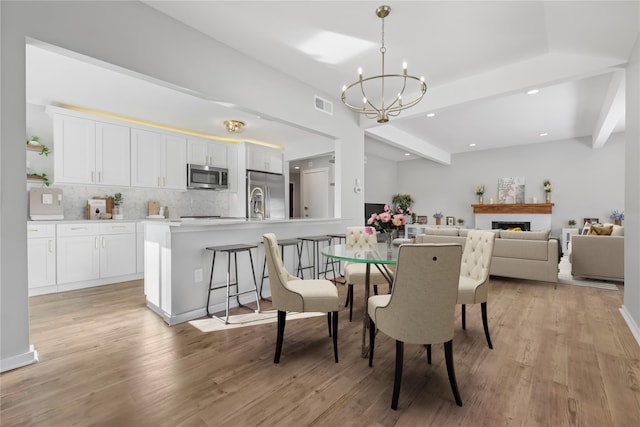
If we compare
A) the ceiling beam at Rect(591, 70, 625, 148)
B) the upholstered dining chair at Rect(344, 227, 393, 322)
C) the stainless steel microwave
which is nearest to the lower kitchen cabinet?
the stainless steel microwave

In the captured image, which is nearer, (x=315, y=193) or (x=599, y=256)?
(x=599, y=256)

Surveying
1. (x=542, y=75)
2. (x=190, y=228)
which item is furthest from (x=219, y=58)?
(x=542, y=75)

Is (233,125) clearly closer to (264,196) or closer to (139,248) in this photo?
(264,196)

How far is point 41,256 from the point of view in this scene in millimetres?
3910

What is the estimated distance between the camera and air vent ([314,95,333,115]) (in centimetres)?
A: 426

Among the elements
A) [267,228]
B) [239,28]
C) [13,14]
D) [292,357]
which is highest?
[239,28]

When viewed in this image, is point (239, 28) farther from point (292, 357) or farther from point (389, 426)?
point (389, 426)

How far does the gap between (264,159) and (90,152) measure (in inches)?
123

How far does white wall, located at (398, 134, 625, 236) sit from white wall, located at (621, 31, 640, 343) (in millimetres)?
5565

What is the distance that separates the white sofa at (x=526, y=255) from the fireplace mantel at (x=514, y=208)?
153 inches

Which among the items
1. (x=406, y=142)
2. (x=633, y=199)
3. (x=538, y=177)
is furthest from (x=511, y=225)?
(x=633, y=199)

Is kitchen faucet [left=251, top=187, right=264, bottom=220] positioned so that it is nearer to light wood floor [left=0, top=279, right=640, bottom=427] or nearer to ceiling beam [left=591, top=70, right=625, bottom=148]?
light wood floor [left=0, top=279, right=640, bottom=427]

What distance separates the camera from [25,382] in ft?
6.18

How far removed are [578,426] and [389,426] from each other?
3.16 feet
